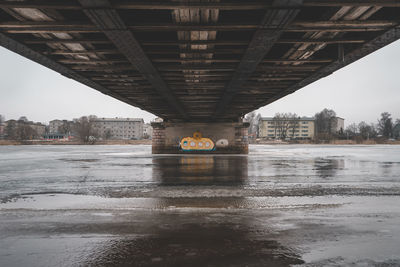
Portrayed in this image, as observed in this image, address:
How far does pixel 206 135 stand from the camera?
93.0ft

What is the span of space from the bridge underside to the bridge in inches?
0.9

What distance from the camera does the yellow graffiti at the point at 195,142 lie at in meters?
28.1

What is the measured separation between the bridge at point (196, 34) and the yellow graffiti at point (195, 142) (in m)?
16.4

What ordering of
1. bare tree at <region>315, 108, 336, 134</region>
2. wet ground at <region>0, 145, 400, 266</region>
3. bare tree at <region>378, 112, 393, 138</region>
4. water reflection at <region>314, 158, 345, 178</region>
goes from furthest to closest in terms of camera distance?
1. bare tree at <region>315, 108, 336, 134</region>
2. bare tree at <region>378, 112, 393, 138</region>
3. water reflection at <region>314, 158, 345, 178</region>
4. wet ground at <region>0, 145, 400, 266</region>

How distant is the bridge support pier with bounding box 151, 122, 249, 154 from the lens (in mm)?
28047

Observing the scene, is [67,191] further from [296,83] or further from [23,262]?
[296,83]

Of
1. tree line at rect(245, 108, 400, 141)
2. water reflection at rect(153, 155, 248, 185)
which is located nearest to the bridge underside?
water reflection at rect(153, 155, 248, 185)

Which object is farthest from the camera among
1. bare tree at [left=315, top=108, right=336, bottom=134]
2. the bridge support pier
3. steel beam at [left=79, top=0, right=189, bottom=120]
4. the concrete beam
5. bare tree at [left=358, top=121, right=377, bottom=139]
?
bare tree at [left=315, top=108, right=336, bottom=134]

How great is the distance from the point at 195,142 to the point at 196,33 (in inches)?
849

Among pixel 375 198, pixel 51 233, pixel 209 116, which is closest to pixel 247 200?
pixel 375 198

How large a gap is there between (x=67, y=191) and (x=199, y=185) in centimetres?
407

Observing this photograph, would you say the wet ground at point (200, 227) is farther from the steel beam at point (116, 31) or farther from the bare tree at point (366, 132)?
the bare tree at point (366, 132)

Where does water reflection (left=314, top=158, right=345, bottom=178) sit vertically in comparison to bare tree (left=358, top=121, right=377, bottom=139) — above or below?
below

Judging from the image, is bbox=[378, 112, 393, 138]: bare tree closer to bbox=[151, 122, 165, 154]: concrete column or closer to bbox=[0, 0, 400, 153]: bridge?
bbox=[151, 122, 165, 154]: concrete column
